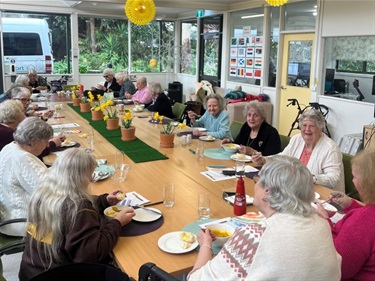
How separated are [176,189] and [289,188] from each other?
4.14 feet

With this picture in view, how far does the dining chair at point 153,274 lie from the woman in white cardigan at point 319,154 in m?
1.66

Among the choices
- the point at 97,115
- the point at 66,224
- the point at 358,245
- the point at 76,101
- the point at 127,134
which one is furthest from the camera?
the point at 76,101

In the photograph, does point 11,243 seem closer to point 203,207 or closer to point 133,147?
point 203,207

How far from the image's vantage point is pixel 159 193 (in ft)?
8.18

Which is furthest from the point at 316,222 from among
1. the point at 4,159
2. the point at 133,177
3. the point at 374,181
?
the point at 4,159

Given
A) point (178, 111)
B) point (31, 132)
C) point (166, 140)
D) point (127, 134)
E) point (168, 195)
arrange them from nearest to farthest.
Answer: point (168, 195) < point (31, 132) < point (166, 140) < point (127, 134) < point (178, 111)

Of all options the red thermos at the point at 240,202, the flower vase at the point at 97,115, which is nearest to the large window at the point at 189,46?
the flower vase at the point at 97,115

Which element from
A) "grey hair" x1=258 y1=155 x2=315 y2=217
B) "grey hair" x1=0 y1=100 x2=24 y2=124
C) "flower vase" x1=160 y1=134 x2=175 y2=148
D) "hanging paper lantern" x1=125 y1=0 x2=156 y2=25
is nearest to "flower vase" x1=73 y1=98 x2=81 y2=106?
"hanging paper lantern" x1=125 y1=0 x2=156 y2=25

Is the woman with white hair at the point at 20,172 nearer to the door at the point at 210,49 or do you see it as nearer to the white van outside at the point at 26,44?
the door at the point at 210,49

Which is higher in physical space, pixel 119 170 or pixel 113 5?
pixel 113 5

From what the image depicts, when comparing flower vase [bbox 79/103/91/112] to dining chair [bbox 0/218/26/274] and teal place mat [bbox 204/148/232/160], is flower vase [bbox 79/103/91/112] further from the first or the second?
dining chair [bbox 0/218/26/274]

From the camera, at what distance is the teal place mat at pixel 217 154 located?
336 centimetres

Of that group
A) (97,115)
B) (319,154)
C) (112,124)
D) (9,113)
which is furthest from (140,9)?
(319,154)

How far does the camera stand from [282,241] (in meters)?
1.24
